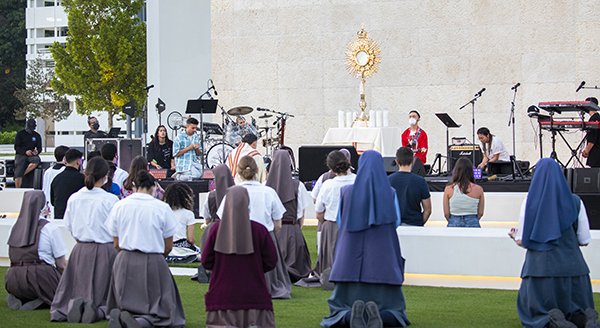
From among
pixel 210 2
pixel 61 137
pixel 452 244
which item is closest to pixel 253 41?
pixel 210 2

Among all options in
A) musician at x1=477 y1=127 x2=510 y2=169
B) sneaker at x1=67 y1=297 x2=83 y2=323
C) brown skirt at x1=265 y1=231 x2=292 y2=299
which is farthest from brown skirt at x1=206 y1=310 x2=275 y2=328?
musician at x1=477 y1=127 x2=510 y2=169

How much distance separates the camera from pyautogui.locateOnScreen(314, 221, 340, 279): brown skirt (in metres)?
7.04

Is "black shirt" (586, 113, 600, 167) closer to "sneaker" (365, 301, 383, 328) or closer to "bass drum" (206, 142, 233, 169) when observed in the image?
"bass drum" (206, 142, 233, 169)

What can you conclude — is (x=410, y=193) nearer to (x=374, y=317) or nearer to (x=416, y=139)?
(x=374, y=317)

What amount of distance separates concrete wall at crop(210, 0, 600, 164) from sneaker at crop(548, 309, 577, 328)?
12.2m

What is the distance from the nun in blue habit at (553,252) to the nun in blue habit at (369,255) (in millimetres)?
999

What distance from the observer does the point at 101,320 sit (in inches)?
223

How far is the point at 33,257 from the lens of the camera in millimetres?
6004

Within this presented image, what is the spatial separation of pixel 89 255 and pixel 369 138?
32.4 feet

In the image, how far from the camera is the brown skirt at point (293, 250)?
7.48m

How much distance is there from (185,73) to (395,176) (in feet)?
47.1

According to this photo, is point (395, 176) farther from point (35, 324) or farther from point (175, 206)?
point (35, 324)

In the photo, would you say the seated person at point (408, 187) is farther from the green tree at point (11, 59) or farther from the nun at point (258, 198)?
the green tree at point (11, 59)

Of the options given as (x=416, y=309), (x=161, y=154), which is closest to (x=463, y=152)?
(x=161, y=154)
